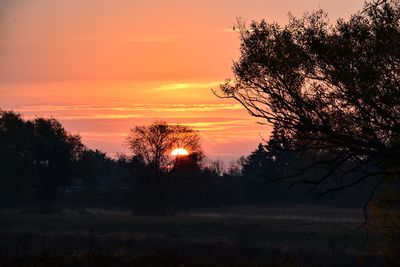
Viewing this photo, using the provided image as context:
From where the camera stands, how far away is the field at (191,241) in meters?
19.9

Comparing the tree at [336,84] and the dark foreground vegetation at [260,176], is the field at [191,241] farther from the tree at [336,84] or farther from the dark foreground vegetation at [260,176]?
the tree at [336,84]

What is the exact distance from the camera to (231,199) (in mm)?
85812

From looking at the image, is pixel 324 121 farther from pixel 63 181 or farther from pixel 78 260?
pixel 63 181

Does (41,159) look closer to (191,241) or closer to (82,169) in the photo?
(82,169)

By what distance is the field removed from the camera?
1986cm

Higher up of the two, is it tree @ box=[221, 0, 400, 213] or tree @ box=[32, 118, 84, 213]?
tree @ box=[32, 118, 84, 213]

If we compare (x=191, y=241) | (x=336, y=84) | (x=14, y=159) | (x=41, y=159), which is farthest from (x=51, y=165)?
(x=336, y=84)

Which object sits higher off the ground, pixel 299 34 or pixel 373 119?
pixel 299 34

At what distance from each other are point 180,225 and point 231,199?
35530 mm

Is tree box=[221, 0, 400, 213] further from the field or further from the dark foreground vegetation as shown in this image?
the field

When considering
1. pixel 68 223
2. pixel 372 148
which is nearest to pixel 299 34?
pixel 372 148

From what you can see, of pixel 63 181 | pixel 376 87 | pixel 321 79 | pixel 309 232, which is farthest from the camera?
pixel 63 181

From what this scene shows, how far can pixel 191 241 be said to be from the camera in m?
42.2

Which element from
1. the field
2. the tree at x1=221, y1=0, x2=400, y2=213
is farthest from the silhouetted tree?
the tree at x1=221, y1=0, x2=400, y2=213
